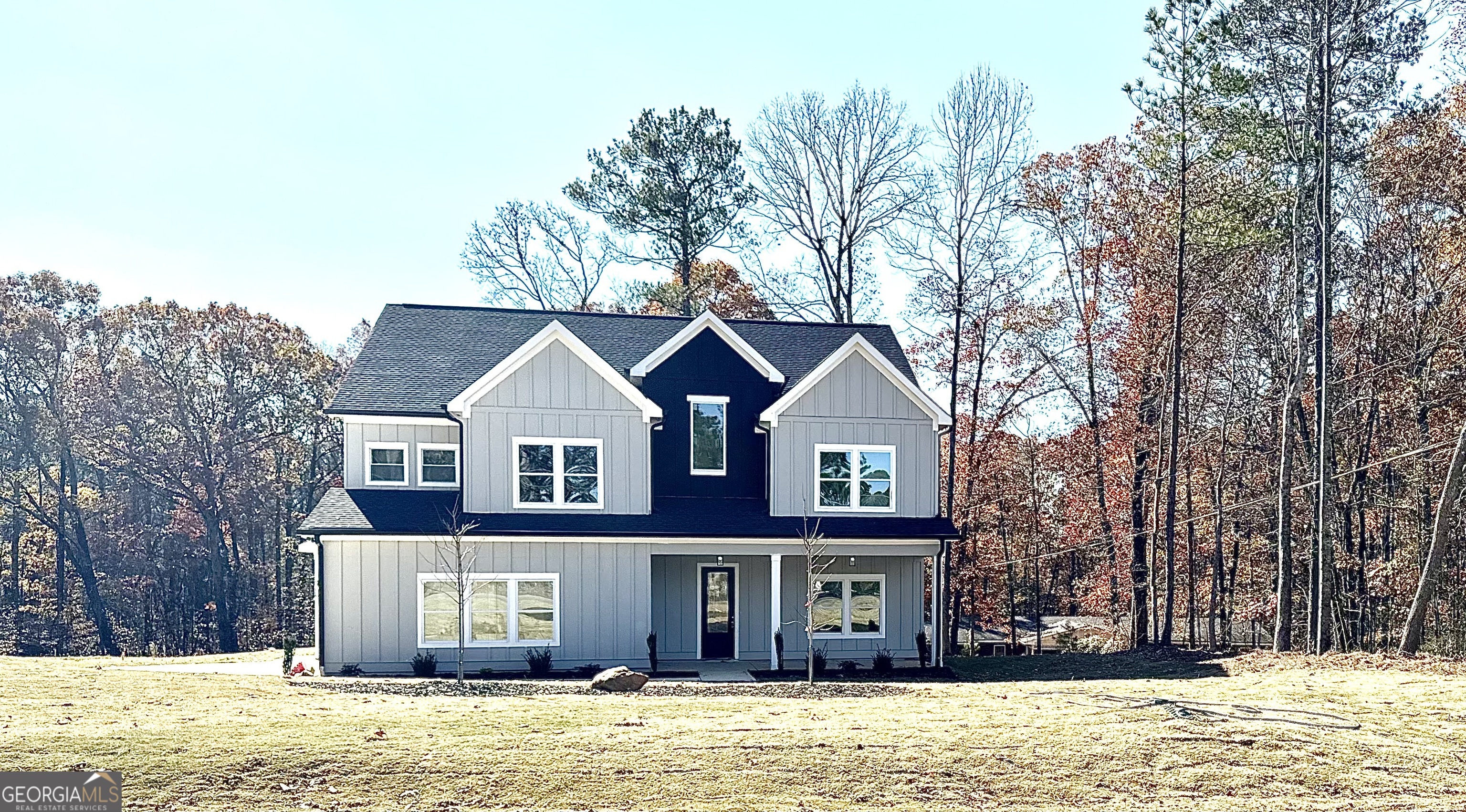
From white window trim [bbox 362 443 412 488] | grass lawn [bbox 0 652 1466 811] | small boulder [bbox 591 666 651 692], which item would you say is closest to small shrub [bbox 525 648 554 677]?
small boulder [bbox 591 666 651 692]

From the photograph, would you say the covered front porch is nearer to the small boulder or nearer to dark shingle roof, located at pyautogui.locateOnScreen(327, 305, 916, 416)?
dark shingle roof, located at pyautogui.locateOnScreen(327, 305, 916, 416)

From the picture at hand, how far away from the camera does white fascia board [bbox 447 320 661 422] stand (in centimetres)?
2200

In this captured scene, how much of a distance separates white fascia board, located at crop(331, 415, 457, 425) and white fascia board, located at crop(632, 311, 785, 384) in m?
3.97

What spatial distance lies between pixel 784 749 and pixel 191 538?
35.3m

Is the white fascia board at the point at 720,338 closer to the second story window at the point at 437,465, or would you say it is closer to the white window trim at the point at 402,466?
the second story window at the point at 437,465

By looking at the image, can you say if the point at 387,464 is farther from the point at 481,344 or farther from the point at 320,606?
the point at 481,344

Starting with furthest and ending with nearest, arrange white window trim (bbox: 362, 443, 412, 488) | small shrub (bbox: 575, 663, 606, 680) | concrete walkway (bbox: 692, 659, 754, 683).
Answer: white window trim (bbox: 362, 443, 412, 488) < small shrub (bbox: 575, 663, 606, 680) < concrete walkway (bbox: 692, 659, 754, 683)

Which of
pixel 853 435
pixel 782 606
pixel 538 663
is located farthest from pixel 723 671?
pixel 853 435

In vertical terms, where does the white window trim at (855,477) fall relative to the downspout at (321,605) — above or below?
above

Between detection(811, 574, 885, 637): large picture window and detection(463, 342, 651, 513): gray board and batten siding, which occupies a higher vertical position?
detection(463, 342, 651, 513): gray board and batten siding

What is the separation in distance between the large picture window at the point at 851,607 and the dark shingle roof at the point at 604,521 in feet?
4.66

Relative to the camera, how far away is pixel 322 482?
42.6 metres

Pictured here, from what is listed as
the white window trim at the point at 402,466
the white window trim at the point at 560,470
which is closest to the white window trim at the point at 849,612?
the white window trim at the point at 560,470

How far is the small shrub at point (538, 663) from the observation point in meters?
21.1
